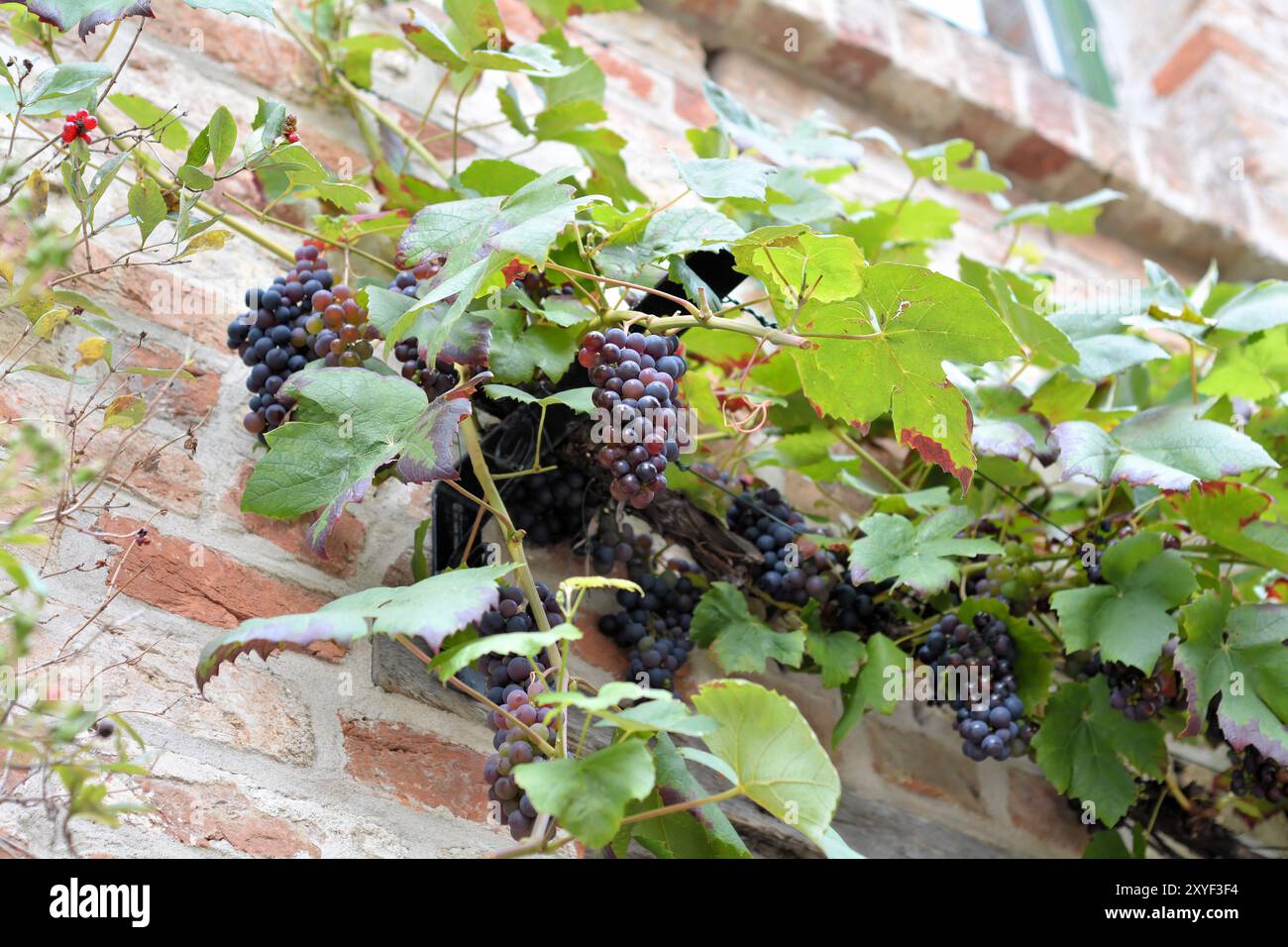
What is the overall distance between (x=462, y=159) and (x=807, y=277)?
0.63 m

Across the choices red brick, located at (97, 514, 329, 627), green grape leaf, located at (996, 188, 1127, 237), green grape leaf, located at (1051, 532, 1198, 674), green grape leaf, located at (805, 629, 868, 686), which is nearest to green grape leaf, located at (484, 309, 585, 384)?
red brick, located at (97, 514, 329, 627)

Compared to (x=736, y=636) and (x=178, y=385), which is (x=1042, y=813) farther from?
(x=178, y=385)

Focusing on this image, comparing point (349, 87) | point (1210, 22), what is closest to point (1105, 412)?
point (349, 87)

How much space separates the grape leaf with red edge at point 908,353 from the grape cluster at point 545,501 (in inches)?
9.1

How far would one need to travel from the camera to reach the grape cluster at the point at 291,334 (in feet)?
3.25

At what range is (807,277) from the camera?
0.97 m

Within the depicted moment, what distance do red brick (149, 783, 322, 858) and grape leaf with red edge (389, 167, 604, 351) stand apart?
353mm

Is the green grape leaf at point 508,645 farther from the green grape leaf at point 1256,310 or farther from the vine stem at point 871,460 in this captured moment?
the green grape leaf at point 1256,310

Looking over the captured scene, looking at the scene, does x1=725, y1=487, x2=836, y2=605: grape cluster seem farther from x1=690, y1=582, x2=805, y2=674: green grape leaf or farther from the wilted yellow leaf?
the wilted yellow leaf

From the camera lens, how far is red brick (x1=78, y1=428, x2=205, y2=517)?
972 millimetres

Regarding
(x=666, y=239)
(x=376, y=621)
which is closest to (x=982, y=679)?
(x=666, y=239)

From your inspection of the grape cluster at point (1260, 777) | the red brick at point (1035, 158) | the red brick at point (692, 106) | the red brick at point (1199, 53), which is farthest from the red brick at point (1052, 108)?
the grape cluster at point (1260, 777)
